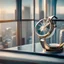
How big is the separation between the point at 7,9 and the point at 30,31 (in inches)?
14.0

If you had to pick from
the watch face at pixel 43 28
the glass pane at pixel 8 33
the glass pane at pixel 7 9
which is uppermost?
the glass pane at pixel 7 9

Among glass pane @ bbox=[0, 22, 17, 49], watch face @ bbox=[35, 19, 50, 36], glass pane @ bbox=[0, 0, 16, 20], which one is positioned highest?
glass pane @ bbox=[0, 0, 16, 20]

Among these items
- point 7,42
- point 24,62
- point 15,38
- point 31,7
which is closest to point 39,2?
point 31,7

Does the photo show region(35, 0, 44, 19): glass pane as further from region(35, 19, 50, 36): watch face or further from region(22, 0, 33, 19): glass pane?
region(35, 19, 50, 36): watch face

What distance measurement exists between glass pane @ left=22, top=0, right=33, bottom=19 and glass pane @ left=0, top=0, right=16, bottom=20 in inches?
5.5

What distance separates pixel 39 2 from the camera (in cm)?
187

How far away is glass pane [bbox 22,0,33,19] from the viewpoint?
1799 mm

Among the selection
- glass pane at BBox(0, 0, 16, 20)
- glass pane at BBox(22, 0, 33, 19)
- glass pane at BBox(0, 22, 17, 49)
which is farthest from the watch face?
glass pane at BBox(22, 0, 33, 19)

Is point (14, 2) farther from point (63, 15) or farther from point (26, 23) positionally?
point (63, 15)

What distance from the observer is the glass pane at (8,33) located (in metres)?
1.45

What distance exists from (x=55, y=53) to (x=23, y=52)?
0.67 feet

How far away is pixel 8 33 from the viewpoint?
155 centimetres

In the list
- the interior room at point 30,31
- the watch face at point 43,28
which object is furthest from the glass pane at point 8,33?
the watch face at point 43,28

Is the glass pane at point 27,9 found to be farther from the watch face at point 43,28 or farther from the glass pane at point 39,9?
the watch face at point 43,28
